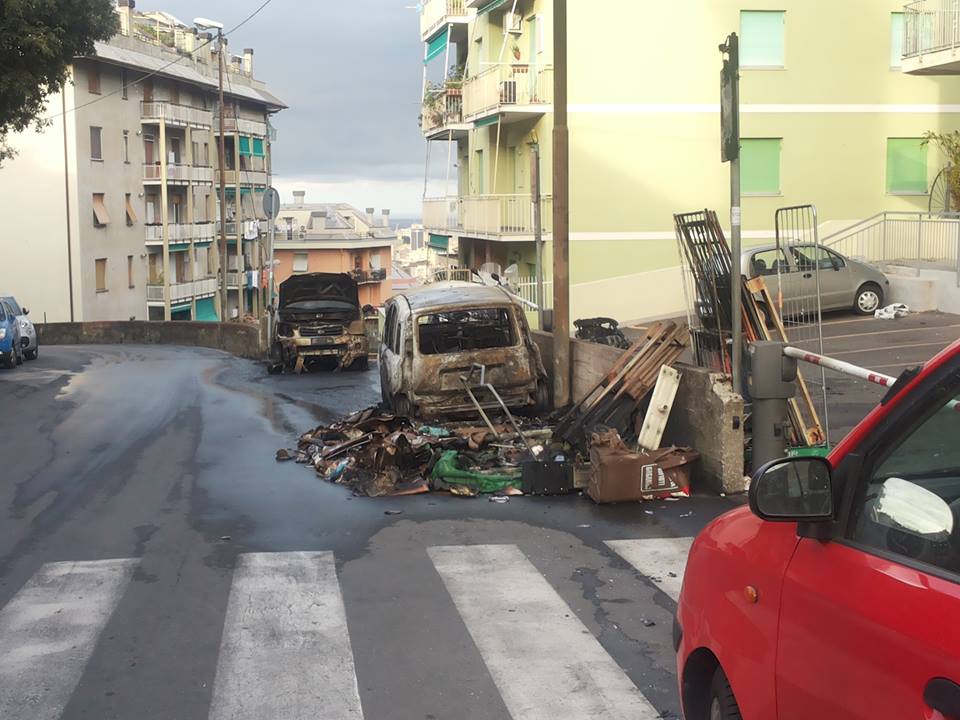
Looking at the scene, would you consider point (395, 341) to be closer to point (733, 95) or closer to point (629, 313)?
point (733, 95)

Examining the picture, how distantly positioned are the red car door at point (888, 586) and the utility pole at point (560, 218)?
447 inches

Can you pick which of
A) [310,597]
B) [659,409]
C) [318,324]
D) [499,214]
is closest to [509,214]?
[499,214]

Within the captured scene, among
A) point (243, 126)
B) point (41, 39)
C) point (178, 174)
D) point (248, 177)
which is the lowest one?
point (41, 39)

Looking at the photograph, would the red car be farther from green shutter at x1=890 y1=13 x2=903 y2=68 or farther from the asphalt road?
green shutter at x1=890 y1=13 x2=903 y2=68

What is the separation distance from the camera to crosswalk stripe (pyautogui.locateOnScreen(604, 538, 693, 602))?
7.82 m

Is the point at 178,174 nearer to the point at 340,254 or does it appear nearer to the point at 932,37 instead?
the point at 340,254

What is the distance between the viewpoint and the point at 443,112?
3941 cm

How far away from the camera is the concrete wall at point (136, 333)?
46.0 metres

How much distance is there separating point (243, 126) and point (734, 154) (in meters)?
74.1

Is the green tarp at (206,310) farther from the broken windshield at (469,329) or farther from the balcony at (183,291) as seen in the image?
the broken windshield at (469,329)

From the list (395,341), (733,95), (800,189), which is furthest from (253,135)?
(733,95)

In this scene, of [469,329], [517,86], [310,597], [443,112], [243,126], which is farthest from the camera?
[243,126]

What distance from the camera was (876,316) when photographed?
24000mm

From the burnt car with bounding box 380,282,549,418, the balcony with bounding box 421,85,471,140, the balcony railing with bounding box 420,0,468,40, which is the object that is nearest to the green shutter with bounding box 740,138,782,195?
the balcony with bounding box 421,85,471,140
